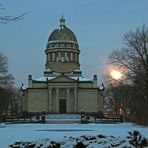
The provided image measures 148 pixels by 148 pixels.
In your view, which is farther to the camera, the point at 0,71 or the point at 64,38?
the point at 64,38

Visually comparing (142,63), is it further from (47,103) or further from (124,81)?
(47,103)

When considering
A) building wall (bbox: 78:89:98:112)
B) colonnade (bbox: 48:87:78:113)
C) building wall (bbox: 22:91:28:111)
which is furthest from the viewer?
building wall (bbox: 22:91:28:111)

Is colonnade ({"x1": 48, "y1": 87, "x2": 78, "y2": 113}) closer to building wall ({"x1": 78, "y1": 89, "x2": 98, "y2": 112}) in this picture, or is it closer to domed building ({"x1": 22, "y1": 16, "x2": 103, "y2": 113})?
domed building ({"x1": 22, "y1": 16, "x2": 103, "y2": 113})

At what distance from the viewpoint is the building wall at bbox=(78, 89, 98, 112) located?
325 feet

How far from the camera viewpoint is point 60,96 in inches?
3925

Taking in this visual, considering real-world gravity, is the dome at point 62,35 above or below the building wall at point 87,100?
above

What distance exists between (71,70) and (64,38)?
7604 mm

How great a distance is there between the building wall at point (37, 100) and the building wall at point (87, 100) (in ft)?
24.7

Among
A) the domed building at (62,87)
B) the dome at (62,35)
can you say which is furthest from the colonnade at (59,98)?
the dome at (62,35)

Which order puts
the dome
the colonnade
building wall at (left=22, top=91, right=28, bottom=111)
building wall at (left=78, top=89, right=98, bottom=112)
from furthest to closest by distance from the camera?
the dome
building wall at (left=22, top=91, right=28, bottom=111)
building wall at (left=78, top=89, right=98, bottom=112)
the colonnade

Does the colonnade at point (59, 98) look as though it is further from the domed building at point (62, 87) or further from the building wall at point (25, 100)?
the building wall at point (25, 100)

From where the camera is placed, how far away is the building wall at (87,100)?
9906 cm

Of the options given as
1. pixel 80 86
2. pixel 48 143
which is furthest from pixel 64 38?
pixel 48 143

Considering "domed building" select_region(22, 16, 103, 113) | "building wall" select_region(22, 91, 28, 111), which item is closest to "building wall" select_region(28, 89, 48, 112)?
"domed building" select_region(22, 16, 103, 113)
